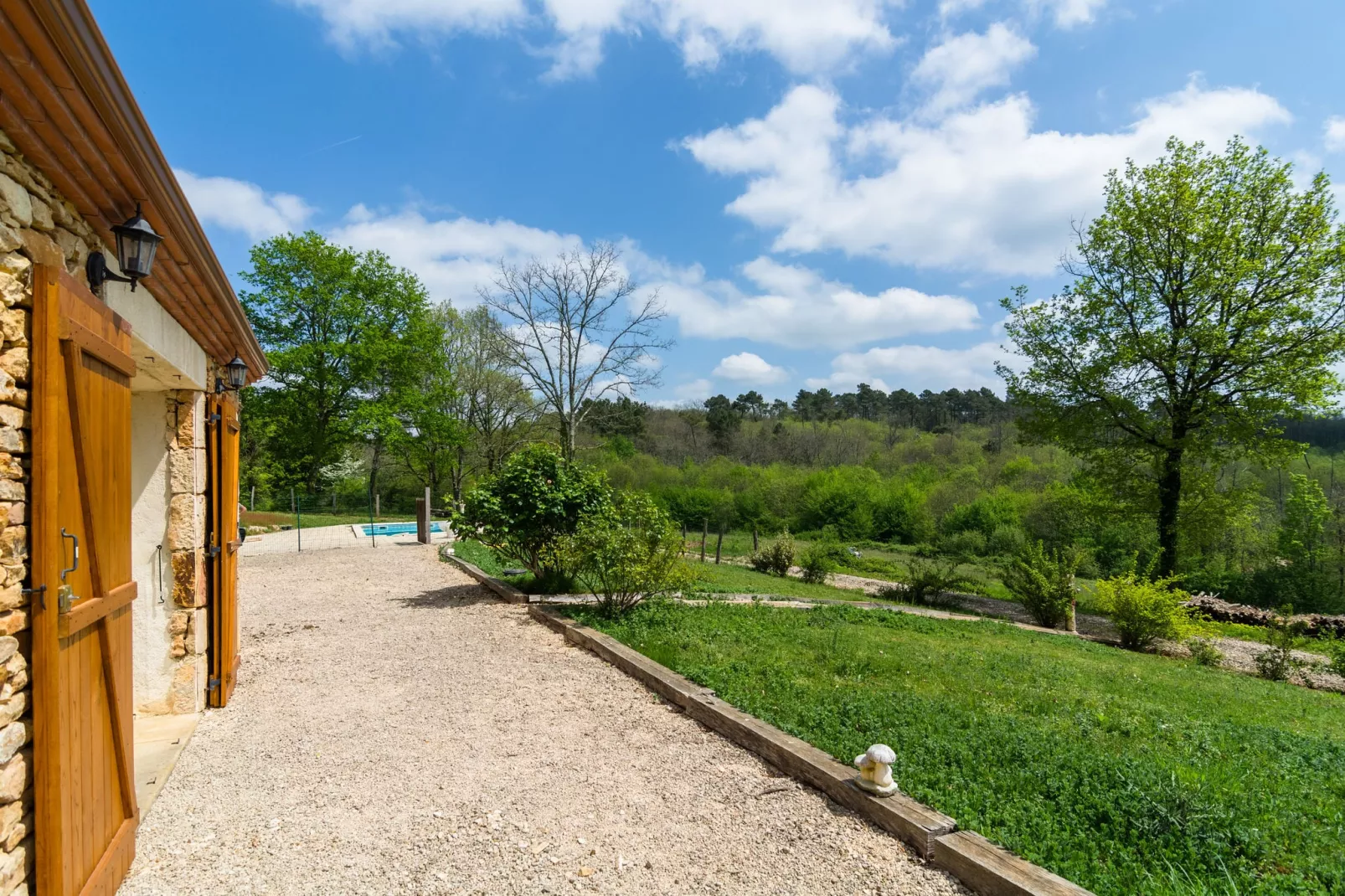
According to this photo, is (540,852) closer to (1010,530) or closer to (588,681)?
(588,681)

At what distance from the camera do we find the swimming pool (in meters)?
20.8

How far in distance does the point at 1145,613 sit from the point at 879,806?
9896 millimetres

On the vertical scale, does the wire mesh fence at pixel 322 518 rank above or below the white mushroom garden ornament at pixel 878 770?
above

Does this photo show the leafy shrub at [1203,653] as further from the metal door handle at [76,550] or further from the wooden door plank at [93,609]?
the metal door handle at [76,550]

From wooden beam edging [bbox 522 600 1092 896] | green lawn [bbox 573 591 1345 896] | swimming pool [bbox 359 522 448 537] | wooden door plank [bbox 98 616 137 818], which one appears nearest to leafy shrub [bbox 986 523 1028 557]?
green lawn [bbox 573 591 1345 896]

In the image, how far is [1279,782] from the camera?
380 centimetres

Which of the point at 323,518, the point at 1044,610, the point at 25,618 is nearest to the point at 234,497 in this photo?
the point at 25,618

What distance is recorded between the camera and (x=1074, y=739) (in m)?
4.41

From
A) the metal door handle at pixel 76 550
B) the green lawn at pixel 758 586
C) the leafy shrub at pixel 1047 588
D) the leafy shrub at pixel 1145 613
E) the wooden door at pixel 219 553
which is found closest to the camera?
the metal door handle at pixel 76 550

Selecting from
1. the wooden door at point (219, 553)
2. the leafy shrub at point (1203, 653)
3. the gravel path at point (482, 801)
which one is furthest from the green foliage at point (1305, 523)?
the wooden door at point (219, 553)

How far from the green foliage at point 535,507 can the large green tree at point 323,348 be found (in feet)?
57.8

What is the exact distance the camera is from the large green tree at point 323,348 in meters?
24.7

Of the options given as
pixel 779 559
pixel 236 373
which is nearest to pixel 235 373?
pixel 236 373

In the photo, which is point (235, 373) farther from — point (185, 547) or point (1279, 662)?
point (1279, 662)
